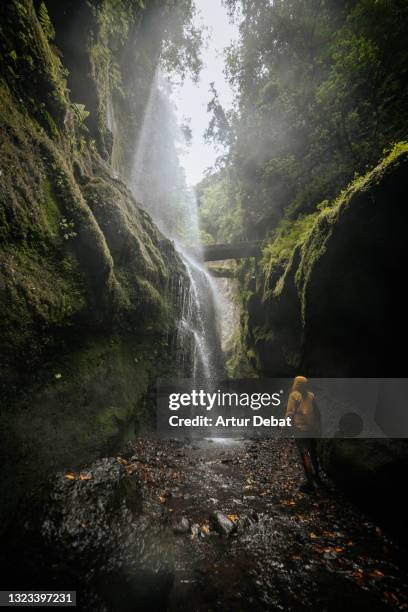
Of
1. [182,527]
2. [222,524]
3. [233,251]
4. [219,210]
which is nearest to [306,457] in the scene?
[222,524]

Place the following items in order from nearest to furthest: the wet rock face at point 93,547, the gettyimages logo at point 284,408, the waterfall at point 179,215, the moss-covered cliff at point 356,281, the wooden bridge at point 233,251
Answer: the wet rock face at point 93,547 → the moss-covered cliff at point 356,281 → the gettyimages logo at point 284,408 → the waterfall at point 179,215 → the wooden bridge at point 233,251

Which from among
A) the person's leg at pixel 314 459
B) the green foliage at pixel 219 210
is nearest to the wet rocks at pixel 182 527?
the person's leg at pixel 314 459

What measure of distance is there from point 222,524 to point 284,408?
24.5 feet

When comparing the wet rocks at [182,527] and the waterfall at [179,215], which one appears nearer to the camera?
the wet rocks at [182,527]

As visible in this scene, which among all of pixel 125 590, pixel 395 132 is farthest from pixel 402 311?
pixel 395 132

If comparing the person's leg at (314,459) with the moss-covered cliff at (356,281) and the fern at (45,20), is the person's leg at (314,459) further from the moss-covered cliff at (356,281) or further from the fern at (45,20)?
the fern at (45,20)

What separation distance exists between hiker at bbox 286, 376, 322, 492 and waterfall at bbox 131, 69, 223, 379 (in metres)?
5.67

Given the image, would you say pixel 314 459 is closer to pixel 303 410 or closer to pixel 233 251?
pixel 303 410

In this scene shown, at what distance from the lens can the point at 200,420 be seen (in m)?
11.7

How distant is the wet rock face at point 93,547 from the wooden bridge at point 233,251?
44.4 feet

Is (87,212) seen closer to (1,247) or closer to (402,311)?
(1,247)

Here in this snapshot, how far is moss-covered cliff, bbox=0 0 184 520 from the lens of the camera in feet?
13.1

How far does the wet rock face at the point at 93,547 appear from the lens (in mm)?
2361

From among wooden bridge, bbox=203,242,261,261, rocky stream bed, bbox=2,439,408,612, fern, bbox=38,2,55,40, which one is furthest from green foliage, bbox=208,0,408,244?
rocky stream bed, bbox=2,439,408,612
